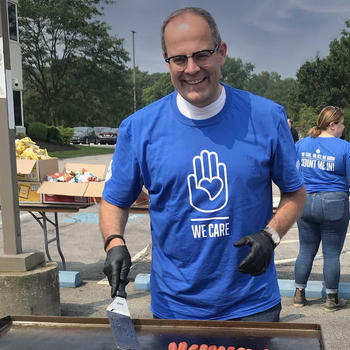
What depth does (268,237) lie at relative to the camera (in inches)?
68.2

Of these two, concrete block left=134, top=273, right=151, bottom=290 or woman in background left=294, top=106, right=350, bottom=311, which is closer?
woman in background left=294, top=106, right=350, bottom=311

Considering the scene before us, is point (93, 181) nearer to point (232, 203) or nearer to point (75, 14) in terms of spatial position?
point (232, 203)

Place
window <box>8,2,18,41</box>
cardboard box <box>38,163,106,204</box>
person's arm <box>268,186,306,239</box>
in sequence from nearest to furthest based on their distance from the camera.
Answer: person's arm <box>268,186,306,239</box> → cardboard box <box>38,163,106,204</box> → window <box>8,2,18,41</box>

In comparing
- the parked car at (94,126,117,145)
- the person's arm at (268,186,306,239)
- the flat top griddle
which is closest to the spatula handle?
the flat top griddle

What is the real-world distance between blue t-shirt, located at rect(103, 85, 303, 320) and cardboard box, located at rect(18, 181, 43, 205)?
12.6ft

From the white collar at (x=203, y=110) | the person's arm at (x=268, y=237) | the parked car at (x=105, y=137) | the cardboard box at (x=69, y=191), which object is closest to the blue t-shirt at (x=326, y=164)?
the cardboard box at (x=69, y=191)

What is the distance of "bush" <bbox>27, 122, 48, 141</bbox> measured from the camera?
29406 millimetres

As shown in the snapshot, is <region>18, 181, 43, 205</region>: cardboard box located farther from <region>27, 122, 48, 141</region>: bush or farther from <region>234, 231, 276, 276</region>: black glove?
<region>27, 122, 48, 141</region>: bush

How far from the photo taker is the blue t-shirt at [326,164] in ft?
14.5

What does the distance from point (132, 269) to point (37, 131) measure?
25.3 meters

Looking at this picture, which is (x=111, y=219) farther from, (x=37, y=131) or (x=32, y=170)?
(x=37, y=131)

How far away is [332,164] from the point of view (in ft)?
14.6

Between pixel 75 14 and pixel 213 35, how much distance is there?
120ft

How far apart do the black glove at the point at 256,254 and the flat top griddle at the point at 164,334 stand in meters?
0.19
